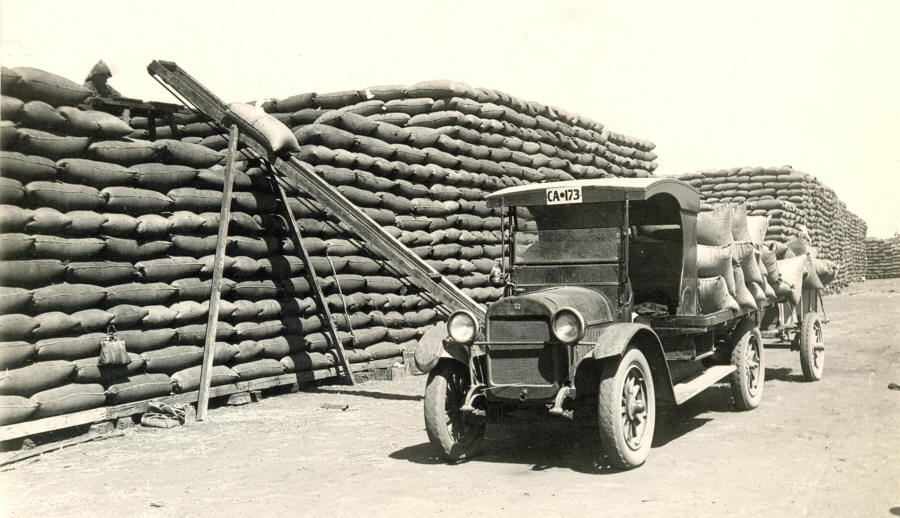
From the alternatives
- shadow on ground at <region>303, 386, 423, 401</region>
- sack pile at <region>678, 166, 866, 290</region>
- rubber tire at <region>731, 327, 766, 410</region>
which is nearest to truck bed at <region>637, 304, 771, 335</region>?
rubber tire at <region>731, 327, 766, 410</region>

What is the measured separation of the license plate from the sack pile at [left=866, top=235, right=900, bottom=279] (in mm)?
39132

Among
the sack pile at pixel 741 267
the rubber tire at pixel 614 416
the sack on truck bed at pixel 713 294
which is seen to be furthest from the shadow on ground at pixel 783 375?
the rubber tire at pixel 614 416

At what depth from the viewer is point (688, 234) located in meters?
6.81

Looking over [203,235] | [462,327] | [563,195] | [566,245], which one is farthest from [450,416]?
[203,235]

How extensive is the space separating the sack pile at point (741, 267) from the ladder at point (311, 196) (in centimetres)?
238

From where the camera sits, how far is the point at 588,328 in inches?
215

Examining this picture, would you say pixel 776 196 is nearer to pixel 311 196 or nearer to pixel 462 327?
pixel 311 196

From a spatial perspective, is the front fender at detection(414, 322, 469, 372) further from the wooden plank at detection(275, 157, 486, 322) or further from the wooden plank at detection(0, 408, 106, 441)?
the wooden plank at detection(0, 408, 106, 441)

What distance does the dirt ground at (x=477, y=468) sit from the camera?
14.6 feet

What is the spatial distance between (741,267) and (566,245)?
2.66 meters

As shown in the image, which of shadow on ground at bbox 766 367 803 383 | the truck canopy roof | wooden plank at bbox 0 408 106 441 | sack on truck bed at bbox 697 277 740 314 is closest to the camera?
the truck canopy roof

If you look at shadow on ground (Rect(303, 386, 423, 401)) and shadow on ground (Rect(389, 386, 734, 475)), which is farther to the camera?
shadow on ground (Rect(303, 386, 423, 401))

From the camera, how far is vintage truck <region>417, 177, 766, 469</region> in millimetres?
5273

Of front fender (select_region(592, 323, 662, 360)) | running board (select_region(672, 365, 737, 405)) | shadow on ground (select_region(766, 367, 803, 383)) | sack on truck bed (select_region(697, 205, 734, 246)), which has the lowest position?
shadow on ground (select_region(766, 367, 803, 383))
